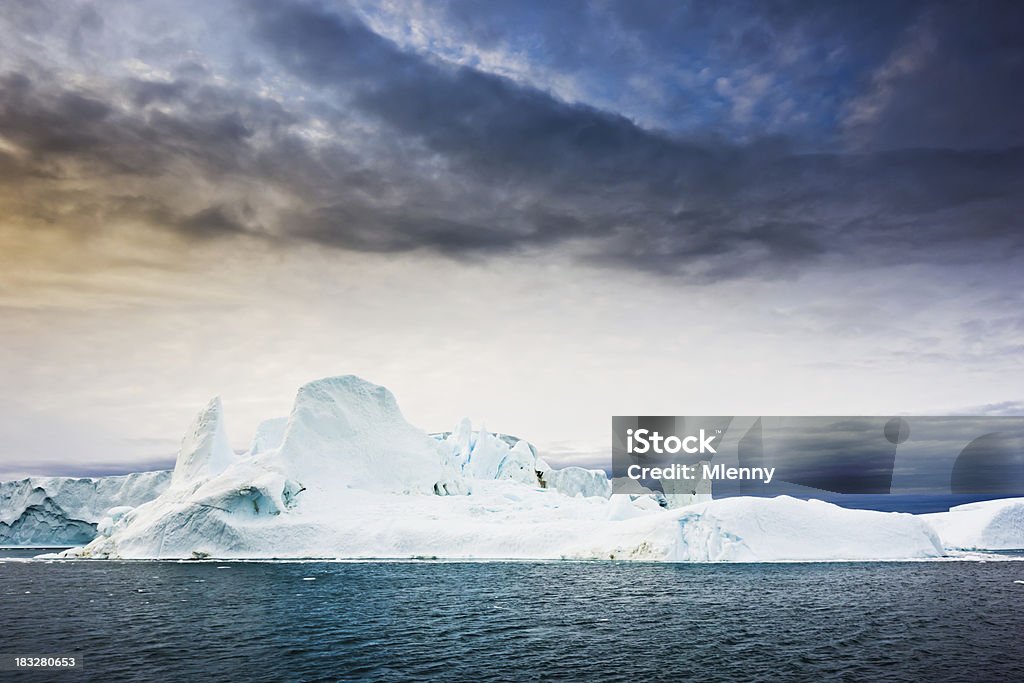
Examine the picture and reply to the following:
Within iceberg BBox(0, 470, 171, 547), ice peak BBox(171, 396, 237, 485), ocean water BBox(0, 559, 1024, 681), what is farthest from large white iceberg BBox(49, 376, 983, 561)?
iceberg BBox(0, 470, 171, 547)

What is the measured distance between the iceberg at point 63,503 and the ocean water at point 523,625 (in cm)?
5993

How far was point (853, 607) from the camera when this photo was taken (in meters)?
31.3

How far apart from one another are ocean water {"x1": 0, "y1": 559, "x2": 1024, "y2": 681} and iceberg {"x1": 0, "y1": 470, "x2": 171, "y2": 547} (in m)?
59.9

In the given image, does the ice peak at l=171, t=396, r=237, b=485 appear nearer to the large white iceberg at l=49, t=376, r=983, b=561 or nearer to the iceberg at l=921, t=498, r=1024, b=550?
the large white iceberg at l=49, t=376, r=983, b=561

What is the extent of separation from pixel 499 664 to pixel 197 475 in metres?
55.1

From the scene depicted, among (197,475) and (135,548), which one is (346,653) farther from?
(197,475)

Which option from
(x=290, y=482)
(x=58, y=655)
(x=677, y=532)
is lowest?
(x=58, y=655)

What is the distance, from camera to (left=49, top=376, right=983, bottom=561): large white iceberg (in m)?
53.6

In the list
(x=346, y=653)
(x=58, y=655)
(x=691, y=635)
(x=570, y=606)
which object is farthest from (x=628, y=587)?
(x=58, y=655)

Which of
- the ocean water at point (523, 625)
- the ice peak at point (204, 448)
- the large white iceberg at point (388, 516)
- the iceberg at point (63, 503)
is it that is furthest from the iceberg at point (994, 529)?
the iceberg at point (63, 503)

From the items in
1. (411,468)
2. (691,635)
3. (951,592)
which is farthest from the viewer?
(411,468)

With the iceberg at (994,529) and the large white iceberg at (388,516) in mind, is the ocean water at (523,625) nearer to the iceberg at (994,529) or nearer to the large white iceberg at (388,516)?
the large white iceberg at (388,516)

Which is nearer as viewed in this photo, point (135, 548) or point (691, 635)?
point (691, 635)

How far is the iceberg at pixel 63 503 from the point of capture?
9744cm
